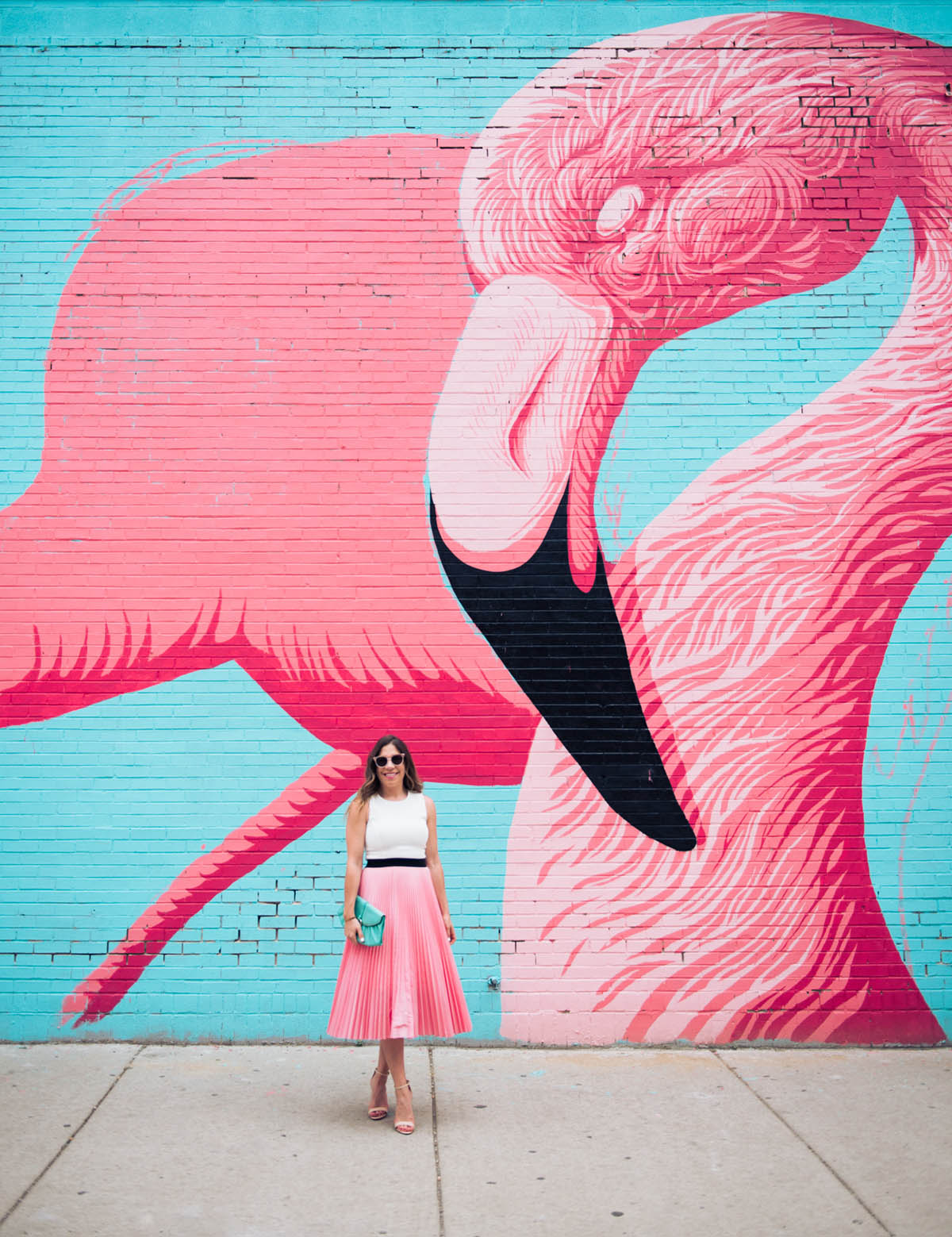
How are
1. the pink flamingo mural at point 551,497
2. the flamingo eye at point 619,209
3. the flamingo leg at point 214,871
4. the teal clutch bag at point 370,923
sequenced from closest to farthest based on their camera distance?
the teal clutch bag at point 370,923 < the flamingo leg at point 214,871 < the pink flamingo mural at point 551,497 < the flamingo eye at point 619,209

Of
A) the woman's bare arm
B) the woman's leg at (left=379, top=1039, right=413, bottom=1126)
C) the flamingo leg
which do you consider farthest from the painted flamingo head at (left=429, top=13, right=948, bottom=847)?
the woman's leg at (left=379, top=1039, right=413, bottom=1126)

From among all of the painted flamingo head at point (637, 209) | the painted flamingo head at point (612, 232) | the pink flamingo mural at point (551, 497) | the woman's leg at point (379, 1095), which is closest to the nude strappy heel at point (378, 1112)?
the woman's leg at point (379, 1095)

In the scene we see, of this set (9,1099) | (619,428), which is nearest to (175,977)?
(9,1099)

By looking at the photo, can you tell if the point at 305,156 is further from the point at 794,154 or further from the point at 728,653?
the point at 728,653

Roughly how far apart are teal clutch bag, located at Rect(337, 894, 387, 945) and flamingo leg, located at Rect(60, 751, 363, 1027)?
1.27 metres

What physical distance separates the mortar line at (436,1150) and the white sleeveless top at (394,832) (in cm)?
112

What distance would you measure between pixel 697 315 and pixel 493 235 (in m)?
1.27

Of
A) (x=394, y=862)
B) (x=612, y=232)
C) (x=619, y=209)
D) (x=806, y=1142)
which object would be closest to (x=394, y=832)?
(x=394, y=862)

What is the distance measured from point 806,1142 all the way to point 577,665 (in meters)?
2.45

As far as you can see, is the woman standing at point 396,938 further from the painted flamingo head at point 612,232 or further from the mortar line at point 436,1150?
the painted flamingo head at point 612,232

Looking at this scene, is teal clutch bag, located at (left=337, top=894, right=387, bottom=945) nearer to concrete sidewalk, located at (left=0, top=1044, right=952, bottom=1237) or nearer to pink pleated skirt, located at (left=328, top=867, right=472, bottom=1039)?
pink pleated skirt, located at (left=328, top=867, right=472, bottom=1039)

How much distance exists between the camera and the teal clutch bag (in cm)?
376

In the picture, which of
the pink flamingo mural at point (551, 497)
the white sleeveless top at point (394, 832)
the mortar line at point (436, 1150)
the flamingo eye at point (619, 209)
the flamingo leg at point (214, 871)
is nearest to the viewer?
the mortar line at point (436, 1150)

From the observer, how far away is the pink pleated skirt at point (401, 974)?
3.76 m
